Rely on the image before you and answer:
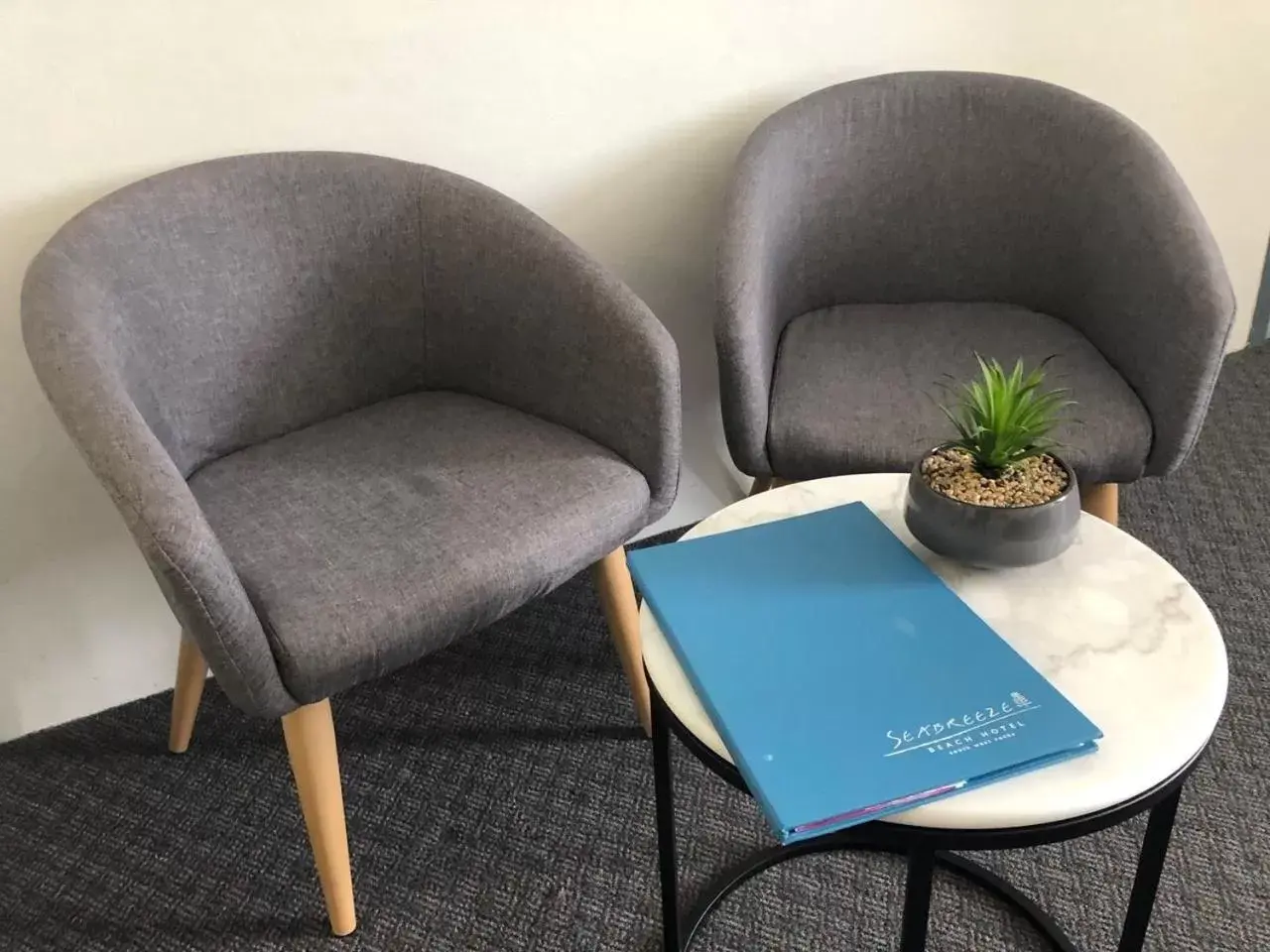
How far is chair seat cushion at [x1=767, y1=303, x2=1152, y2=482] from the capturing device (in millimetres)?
1438

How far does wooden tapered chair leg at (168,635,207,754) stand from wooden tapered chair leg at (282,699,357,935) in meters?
0.33

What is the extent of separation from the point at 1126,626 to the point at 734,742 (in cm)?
38

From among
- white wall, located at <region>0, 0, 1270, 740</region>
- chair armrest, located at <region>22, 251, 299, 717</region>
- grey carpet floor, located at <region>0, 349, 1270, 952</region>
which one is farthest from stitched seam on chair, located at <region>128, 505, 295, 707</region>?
white wall, located at <region>0, 0, 1270, 740</region>

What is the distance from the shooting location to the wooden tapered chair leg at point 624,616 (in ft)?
4.78

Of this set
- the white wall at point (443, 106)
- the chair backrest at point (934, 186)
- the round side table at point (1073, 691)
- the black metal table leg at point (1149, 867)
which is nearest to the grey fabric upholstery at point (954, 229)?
the chair backrest at point (934, 186)

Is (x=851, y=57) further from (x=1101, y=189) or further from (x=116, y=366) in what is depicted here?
(x=116, y=366)

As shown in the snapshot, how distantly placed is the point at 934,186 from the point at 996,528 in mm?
953

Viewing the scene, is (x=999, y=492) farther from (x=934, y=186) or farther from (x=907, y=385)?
(x=934, y=186)

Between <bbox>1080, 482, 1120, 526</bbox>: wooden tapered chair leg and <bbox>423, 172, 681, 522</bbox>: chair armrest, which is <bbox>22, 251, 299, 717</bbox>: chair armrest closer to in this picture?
<bbox>423, 172, 681, 522</bbox>: chair armrest

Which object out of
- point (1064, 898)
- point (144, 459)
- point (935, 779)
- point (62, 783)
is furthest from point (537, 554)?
point (62, 783)

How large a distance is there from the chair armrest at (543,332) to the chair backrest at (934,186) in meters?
0.40

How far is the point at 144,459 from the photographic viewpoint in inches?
42.2

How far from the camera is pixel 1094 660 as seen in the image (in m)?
0.94

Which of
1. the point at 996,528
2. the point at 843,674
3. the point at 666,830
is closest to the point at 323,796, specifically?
the point at 666,830
